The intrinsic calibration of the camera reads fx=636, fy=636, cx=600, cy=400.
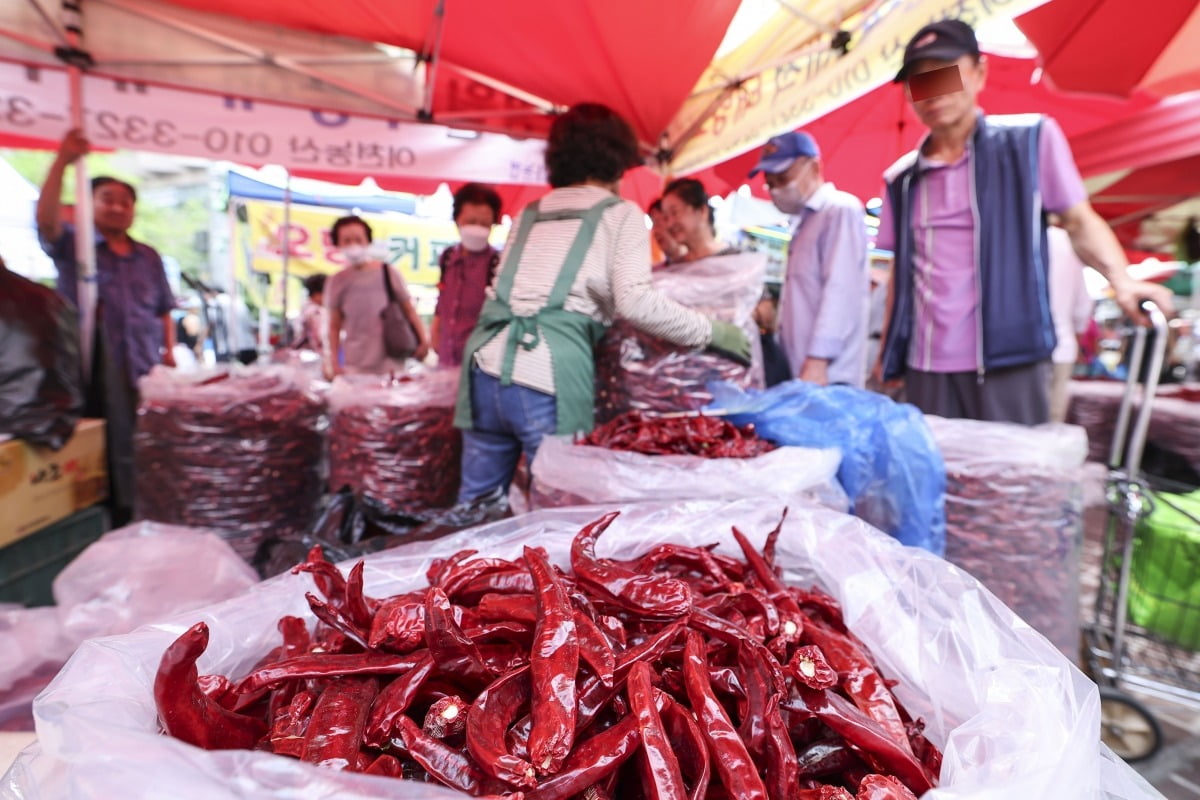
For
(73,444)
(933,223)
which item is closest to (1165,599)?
(933,223)

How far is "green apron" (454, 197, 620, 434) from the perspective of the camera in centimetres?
216

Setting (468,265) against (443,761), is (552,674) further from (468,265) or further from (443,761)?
(468,265)

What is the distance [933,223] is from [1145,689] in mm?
1763

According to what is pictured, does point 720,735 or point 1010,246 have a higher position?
point 1010,246

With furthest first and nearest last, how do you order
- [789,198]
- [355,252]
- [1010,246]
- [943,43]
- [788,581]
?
[355,252], [789,198], [1010,246], [943,43], [788,581]

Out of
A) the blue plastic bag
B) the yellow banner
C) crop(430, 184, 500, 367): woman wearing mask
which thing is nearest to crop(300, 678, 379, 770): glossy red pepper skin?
the blue plastic bag

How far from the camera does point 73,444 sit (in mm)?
2914

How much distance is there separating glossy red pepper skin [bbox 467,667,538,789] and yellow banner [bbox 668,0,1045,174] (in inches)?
103

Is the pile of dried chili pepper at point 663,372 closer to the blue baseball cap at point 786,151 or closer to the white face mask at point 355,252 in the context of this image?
the blue baseball cap at point 786,151

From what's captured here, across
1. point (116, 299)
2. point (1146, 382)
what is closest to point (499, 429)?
point (1146, 382)

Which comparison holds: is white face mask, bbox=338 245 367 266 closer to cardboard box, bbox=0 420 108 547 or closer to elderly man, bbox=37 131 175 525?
elderly man, bbox=37 131 175 525

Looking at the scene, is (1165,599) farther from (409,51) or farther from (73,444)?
(409,51)

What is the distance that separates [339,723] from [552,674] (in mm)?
289

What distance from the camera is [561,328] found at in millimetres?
2168
